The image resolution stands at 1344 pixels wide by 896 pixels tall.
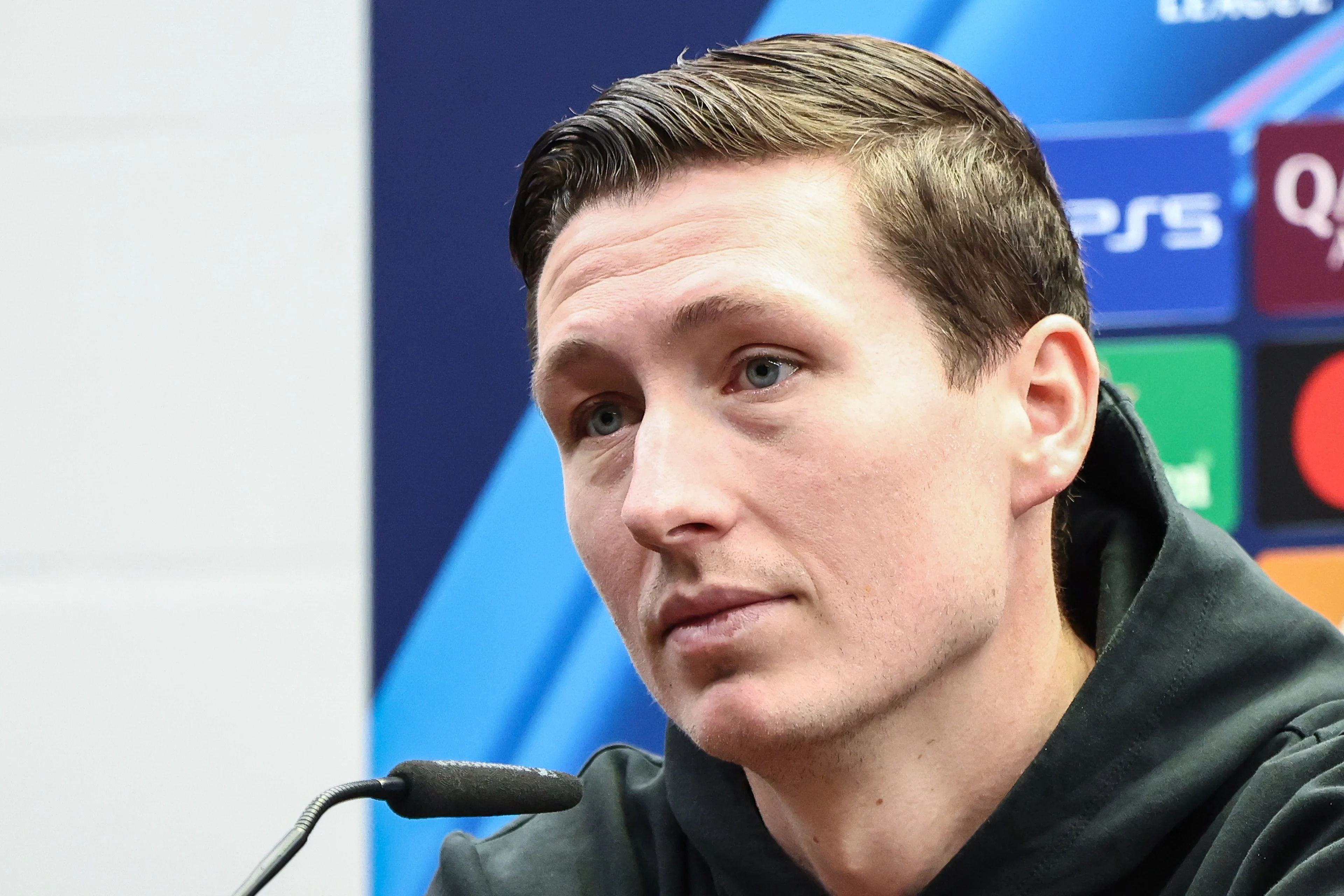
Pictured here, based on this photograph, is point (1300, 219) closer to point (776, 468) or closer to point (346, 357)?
point (776, 468)

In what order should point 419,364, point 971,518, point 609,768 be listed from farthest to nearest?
point 419,364 → point 609,768 → point 971,518

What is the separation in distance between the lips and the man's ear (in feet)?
0.74

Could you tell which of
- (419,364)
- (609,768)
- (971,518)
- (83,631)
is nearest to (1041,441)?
(971,518)

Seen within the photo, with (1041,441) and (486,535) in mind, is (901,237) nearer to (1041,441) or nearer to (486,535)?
(1041,441)

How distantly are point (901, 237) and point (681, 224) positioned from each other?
0.17 m

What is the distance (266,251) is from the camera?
6.50ft

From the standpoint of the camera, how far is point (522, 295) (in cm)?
192

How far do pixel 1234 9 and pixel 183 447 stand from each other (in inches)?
56.7

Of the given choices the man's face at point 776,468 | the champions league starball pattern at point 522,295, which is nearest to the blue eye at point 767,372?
the man's face at point 776,468

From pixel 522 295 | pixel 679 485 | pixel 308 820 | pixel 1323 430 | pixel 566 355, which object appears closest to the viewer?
pixel 308 820

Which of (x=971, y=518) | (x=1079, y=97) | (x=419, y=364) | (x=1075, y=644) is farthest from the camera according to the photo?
(x=419, y=364)

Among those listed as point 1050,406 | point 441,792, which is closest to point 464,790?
point 441,792

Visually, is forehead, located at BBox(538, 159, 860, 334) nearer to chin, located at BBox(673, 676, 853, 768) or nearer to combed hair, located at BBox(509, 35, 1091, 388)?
combed hair, located at BBox(509, 35, 1091, 388)

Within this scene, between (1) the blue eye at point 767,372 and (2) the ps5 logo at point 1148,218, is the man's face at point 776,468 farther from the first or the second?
(2) the ps5 logo at point 1148,218
